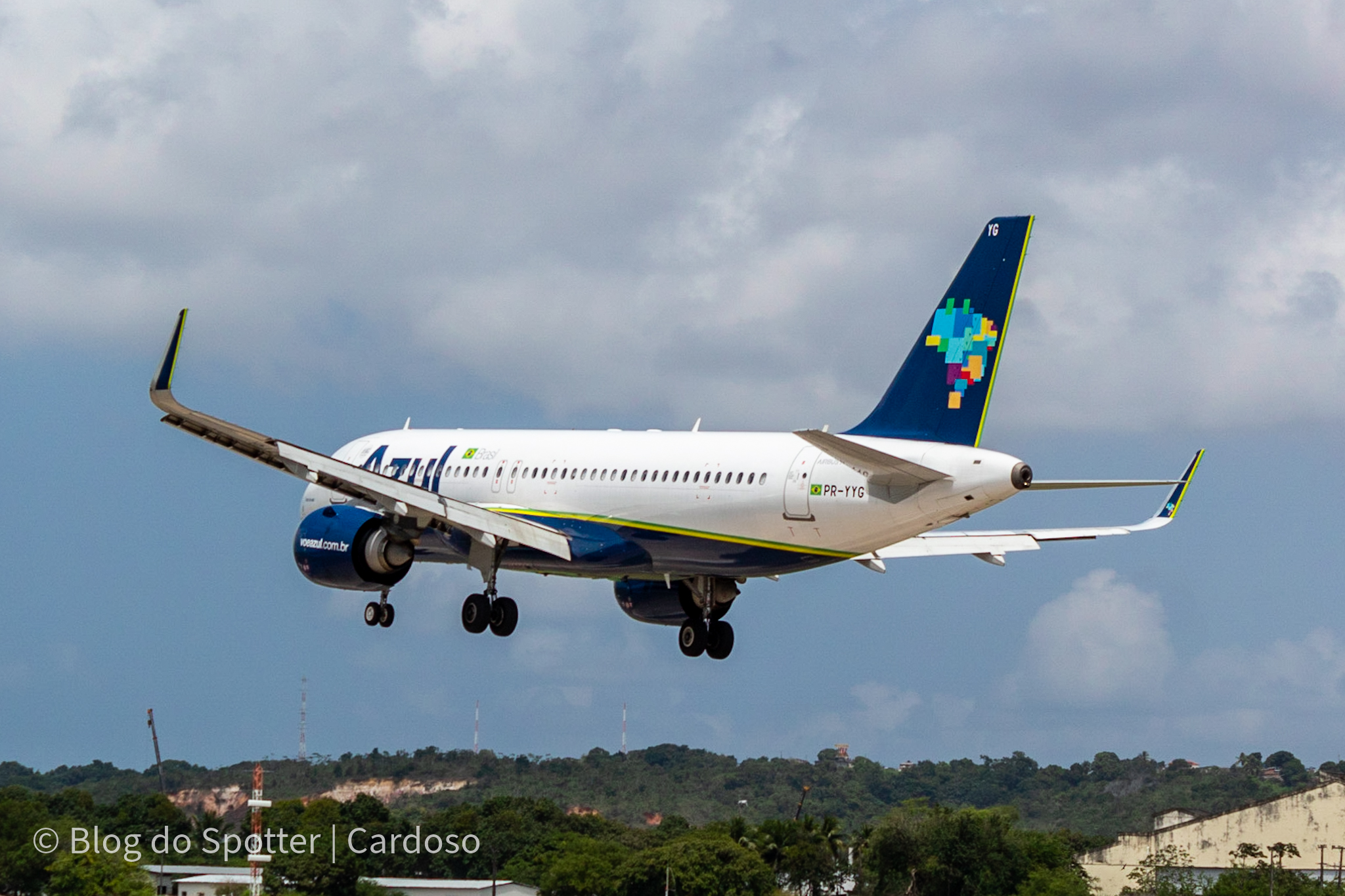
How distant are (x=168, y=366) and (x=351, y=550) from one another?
12.2 meters

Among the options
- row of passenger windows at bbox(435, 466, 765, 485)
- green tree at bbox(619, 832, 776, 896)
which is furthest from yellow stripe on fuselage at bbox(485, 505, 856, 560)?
green tree at bbox(619, 832, 776, 896)

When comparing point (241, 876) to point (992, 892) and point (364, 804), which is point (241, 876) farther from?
point (992, 892)

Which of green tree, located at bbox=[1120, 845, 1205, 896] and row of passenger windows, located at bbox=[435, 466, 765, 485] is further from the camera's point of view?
green tree, located at bbox=[1120, 845, 1205, 896]

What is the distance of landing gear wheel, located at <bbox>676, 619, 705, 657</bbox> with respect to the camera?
172ft

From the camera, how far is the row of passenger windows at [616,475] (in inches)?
1820

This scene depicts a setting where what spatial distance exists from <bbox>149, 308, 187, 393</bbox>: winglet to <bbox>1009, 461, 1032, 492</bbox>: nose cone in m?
17.8

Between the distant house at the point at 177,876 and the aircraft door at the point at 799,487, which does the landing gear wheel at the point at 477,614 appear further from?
the distant house at the point at 177,876

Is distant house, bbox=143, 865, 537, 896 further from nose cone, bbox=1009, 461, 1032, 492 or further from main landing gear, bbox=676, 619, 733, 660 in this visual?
nose cone, bbox=1009, 461, 1032, 492

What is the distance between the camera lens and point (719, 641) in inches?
2058

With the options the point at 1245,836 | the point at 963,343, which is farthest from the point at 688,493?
the point at 1245,836

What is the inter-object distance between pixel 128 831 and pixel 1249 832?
7749 cm

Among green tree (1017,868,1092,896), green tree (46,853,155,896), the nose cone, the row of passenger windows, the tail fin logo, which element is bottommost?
green tree (1017,868,1092,896)

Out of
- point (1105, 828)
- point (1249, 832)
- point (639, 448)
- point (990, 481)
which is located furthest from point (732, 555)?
point (1105, 828)

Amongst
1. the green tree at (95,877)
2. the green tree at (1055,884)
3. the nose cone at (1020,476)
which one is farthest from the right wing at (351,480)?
the green tree at (1055,884)
